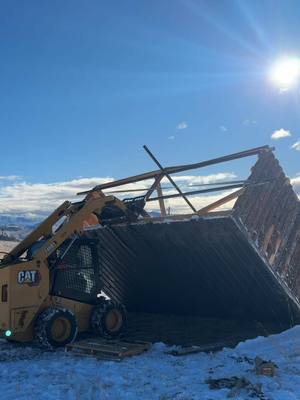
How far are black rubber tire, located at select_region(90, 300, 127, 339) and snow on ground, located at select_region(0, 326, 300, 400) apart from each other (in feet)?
3.72

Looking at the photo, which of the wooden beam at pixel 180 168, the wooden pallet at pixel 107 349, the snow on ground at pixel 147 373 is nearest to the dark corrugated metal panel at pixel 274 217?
the wooden beam at pixel 180 168

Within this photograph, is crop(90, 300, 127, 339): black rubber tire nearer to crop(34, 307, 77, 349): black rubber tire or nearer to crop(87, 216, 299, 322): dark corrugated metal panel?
crop(34, 307, 77, 349): black rubber tire

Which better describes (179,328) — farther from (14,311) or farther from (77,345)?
(14,311)

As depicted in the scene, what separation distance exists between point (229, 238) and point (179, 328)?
299 centimetres

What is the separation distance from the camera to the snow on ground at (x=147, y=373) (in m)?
6.44

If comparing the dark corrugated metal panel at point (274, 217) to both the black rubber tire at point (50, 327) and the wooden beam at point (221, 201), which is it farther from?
the black rubber tire at point (50, 327)

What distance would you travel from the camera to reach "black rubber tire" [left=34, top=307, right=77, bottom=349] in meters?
9.15

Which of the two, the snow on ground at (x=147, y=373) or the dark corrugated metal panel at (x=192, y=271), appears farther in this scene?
the dark corrugated metal panel at (x=192, y=271)

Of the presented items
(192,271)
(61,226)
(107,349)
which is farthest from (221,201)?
(107,349)

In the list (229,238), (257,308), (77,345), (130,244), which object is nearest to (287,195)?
(229,238)

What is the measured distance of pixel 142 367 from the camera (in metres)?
8.00

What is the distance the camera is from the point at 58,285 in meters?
10.0

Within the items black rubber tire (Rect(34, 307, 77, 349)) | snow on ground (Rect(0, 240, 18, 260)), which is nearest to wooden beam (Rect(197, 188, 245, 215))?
black rubber tire (Rect(34, 307, 77, 349))

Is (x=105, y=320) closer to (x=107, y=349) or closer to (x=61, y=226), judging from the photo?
(x=107, y=349)
